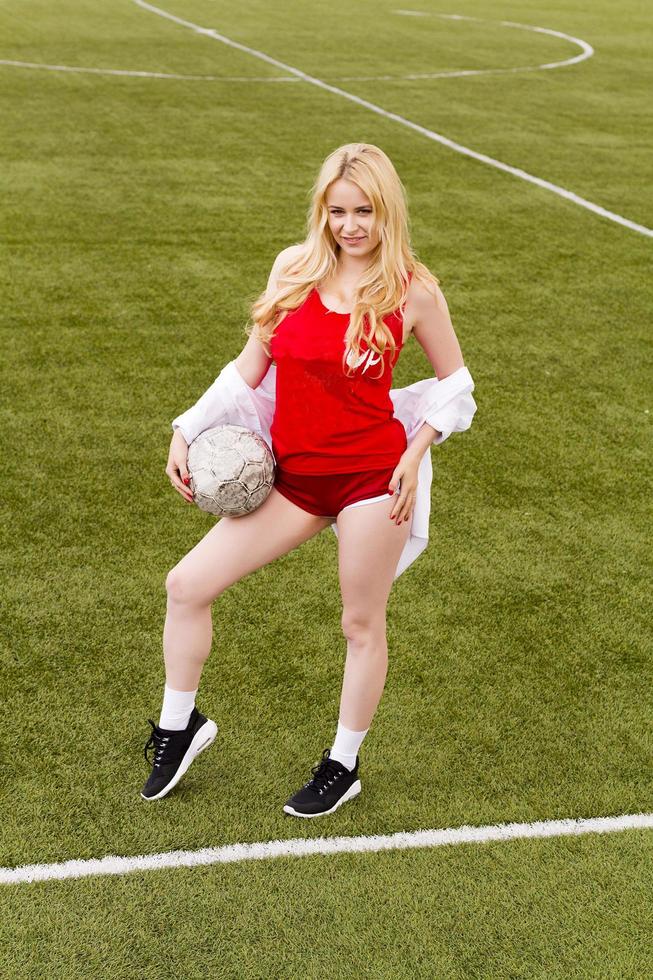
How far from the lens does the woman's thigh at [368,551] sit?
151 inches

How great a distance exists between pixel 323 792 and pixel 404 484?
1.23m

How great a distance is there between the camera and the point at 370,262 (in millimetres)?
3764

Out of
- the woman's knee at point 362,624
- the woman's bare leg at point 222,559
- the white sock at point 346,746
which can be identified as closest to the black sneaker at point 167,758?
the woman's bare leg at point 222,559

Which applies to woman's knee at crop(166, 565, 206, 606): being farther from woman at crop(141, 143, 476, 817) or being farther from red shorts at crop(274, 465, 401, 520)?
red shorts at crop(274, 465, 401, 520)

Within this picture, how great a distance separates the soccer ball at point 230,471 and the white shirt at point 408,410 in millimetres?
108

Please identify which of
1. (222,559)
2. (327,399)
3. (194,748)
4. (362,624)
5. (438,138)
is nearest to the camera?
(327,399)

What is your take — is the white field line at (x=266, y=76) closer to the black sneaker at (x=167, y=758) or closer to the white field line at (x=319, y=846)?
the black sneaker at (x=167, y=758)

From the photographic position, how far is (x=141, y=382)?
7707mm

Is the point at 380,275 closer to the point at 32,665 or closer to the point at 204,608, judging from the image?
the point at 204,608

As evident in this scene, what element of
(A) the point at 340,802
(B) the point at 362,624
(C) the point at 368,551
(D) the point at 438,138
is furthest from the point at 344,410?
(D) the point at 438,138

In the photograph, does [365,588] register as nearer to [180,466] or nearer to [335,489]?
[335,489]

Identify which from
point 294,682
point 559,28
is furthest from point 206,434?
point 559,28

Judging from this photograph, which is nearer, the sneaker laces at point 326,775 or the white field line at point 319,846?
the white field line at point 319,846

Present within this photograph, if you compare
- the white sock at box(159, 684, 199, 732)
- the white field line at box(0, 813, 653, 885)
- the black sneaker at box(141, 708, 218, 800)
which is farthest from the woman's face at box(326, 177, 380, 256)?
the white field line at box(0, 813, 653, 885)
